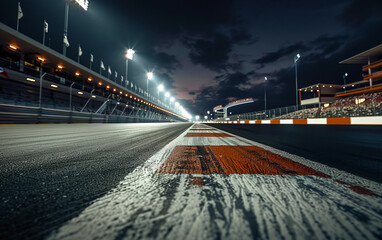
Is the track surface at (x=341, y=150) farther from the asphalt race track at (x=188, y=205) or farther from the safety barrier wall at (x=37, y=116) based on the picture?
the safety barrier wall at (x=37, y=116)

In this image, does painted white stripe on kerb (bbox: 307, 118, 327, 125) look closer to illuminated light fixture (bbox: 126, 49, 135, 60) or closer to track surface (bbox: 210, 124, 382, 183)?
track surface (bbox: 210, 124, 382, 183)

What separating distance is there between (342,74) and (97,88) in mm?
80298

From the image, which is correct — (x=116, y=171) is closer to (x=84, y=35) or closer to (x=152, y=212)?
(x=152, y=212)

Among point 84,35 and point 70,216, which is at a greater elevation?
point 84,35

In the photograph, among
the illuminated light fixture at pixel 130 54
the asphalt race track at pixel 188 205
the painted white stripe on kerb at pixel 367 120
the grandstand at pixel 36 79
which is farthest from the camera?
the illuminated light fixture at pixel 130 54

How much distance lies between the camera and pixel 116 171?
1.15m

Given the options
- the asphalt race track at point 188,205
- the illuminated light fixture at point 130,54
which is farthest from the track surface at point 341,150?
the illuminated light fixture at point 130,54

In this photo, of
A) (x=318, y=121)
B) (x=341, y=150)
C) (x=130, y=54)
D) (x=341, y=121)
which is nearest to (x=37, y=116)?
(x=341, y=150)

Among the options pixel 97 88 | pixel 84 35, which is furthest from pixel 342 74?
pixel 84 35

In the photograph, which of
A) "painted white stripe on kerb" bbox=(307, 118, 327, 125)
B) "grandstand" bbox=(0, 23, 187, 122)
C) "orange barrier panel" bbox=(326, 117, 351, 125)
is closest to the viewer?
"orange barrier panel" bbox=(326, 117, 351, 125)

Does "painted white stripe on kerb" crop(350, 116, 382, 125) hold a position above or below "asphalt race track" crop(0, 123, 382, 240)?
above

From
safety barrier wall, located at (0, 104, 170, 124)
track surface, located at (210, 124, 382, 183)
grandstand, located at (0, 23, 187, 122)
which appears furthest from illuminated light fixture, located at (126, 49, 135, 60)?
track surface, located at (210, 124, 382, 183)

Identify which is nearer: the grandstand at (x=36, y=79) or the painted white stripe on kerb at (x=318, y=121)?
the painted white stripe on kerb at (x=318, y=121)

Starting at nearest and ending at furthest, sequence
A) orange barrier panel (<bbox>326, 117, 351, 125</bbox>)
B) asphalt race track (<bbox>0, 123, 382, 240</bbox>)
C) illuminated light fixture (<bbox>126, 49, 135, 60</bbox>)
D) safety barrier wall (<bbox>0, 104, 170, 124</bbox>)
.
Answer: asphalt race track (<bbox>0, 123, 382, 240</bbox>) < orange barrier panel (<bbox>326, 117, 351, 125</bbox>) < safety barrier wall (<bbox>0, 104, 170, 124</bbox>) < illuminated light fixture (<bbox>126, 49, 135, 60</bbox>)
